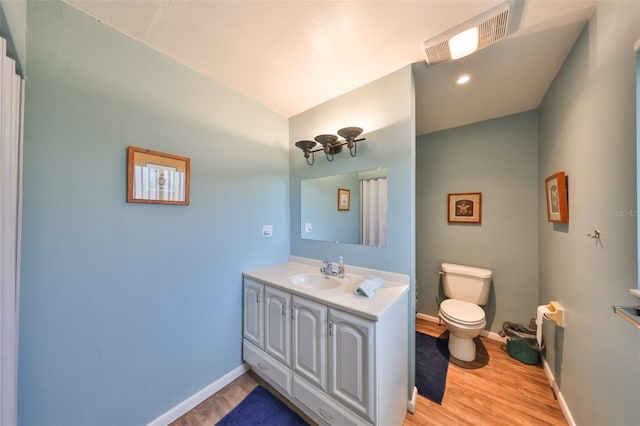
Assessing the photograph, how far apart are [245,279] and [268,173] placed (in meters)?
0.98

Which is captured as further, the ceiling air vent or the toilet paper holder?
the toilet paper holder

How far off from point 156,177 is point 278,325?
127cm

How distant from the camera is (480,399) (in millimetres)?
1527

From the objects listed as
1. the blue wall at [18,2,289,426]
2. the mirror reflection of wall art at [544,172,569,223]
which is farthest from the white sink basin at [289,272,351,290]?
the mirror reflection of wall art at [544,172,569,223]

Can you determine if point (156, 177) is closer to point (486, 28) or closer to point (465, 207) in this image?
point (486, 28)

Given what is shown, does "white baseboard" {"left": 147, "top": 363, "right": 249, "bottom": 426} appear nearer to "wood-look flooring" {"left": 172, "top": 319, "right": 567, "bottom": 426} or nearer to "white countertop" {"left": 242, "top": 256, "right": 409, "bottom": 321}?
"wood-look flooring" {"left": 172, "top": 319, "right": 567, "bottom": 426}

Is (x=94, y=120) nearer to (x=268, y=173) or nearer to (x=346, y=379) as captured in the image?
(x=268, y=173)

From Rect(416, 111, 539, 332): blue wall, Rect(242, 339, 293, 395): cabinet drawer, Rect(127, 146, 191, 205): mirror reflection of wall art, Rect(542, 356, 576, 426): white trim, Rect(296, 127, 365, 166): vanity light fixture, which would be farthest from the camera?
Rect(416, 111, 539, 332): blue wall

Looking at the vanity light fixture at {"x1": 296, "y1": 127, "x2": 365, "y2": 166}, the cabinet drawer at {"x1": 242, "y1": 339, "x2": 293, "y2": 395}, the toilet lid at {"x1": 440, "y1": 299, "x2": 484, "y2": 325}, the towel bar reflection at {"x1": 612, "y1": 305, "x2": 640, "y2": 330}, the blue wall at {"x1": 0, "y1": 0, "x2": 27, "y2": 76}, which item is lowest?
the cabinet drawer at {"x1": 242, "y1": 339, "x2": 293, "y2": 395}

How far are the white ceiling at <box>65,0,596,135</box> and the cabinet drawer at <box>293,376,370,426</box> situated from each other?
7.01ft

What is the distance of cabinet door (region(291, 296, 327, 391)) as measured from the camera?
1258 millimetres

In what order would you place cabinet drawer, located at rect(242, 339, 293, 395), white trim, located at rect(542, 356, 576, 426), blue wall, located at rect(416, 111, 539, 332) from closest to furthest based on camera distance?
white trim, located at rect(542, 356, 576, 426) → cabinet drawer, located at rect(242, 339, 293, 395) → blue wall, located at rect(416, 111, 539, 332)

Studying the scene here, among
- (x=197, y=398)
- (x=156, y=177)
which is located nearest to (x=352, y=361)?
(x=197, y=398)

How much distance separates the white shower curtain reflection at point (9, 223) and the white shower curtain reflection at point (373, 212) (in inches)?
70.3
